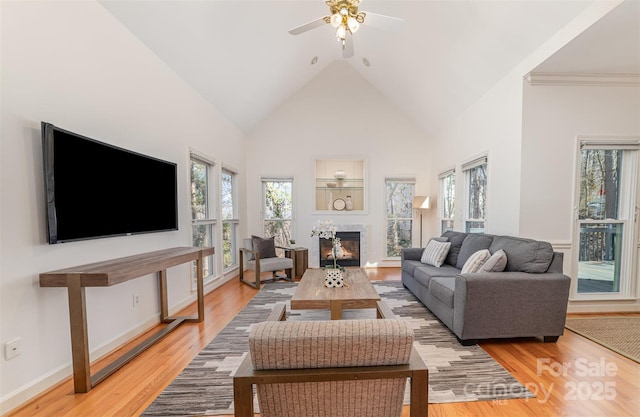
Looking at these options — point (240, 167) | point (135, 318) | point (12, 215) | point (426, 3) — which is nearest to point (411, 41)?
point (426, 3)

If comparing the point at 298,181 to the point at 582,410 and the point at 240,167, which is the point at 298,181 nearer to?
the point at 240,167

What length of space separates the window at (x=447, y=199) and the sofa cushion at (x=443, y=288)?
2.32m

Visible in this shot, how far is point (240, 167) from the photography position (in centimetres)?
536

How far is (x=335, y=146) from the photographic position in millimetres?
5727

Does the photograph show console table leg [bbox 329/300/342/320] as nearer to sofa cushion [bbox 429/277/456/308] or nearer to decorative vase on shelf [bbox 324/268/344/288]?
decorative vase on shelf [bbox 324/268/344/288]

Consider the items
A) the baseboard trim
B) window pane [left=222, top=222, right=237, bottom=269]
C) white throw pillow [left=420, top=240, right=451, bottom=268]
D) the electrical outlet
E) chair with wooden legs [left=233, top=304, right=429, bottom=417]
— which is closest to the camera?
chair with wooden legs [left=233, top=304, right=429, bottom=417]

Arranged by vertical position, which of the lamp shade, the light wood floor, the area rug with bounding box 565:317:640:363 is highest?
the lamp shade

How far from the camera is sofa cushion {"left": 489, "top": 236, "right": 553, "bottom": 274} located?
2475mm

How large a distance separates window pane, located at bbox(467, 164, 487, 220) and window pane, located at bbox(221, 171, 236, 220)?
13.6 ft

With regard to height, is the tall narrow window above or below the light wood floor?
above

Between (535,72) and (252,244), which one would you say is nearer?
(535,72)

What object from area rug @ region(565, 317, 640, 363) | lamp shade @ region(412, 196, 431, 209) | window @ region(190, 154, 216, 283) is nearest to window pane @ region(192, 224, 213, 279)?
window @ region(190, 154, 216, 283)

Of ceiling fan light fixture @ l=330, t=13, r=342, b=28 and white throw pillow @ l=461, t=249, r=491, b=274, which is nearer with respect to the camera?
ceiling fan light fixture @ l=330, t=13, r=342, b=28

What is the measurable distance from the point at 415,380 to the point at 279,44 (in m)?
4.06
